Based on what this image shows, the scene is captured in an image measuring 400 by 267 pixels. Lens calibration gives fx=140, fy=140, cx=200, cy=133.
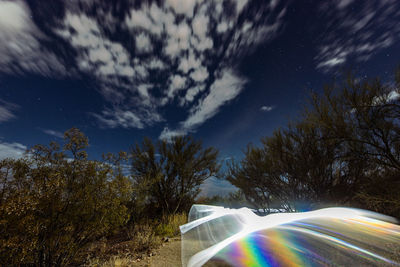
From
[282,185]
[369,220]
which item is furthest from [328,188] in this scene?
[369,220]

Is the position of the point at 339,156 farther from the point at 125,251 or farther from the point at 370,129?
the point at 125,251

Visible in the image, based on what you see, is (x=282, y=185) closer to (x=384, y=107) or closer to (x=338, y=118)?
(x=338, y=118)

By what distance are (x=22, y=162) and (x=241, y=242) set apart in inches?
159

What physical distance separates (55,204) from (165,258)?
253 cm

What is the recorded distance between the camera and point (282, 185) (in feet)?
21.0

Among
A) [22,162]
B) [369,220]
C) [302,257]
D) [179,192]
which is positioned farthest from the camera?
[179,192]

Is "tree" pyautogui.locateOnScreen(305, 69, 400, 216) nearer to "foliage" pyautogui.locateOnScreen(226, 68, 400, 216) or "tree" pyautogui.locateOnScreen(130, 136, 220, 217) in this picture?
"foliage" pyautogui.locateOnScreen(226, 68, 400, 216)

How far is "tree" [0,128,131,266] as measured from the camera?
219cm

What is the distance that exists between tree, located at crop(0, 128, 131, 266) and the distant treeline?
0.02m

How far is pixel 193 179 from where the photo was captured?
811 centimetres

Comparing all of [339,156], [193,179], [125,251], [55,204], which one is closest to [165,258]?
[125,251]

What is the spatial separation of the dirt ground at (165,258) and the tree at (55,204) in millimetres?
1140

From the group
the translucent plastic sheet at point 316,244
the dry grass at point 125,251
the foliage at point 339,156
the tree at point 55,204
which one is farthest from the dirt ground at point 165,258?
the foliage at point 339,156

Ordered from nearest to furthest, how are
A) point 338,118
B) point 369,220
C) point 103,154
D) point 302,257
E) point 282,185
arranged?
1. point 302,257
2. point 369,220
3. point 103,154
4. point 338,118
5. point 282,185
